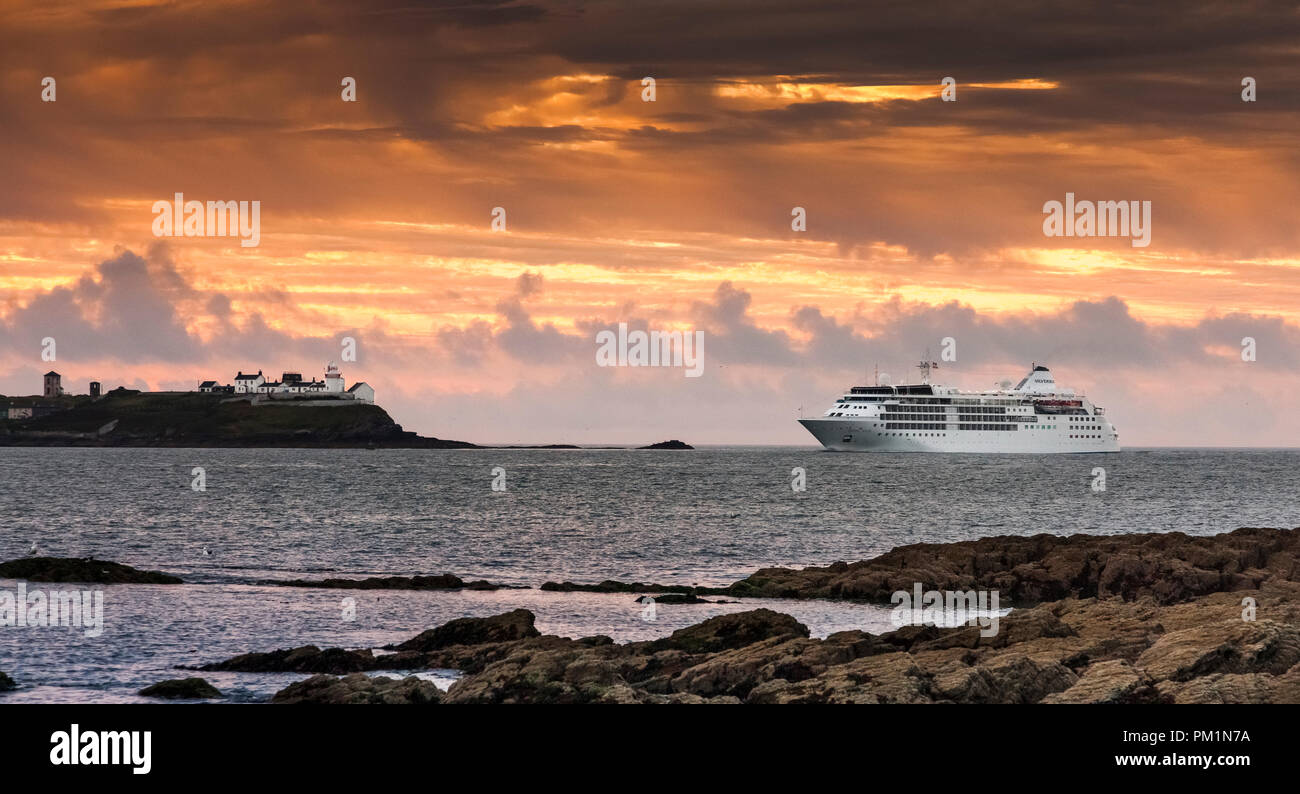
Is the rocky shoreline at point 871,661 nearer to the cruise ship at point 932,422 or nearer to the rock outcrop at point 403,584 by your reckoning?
the rock outcrop at point 403,584

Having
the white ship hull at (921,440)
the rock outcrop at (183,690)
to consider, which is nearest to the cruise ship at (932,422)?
the white ship hull at (921,440)

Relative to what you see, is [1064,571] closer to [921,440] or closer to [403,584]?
[403,584]

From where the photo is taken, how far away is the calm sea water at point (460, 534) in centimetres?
3109

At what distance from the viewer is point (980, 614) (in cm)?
3541

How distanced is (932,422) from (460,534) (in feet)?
434

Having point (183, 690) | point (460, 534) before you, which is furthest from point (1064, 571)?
point (460, 534)

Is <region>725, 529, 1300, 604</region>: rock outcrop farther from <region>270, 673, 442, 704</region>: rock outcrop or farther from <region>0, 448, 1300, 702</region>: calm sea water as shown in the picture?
<region>270, 673, 442, 704</region>: rock outcrop

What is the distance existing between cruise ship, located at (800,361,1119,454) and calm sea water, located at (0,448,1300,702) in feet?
151

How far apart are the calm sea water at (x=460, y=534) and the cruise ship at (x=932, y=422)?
46005 millimetres

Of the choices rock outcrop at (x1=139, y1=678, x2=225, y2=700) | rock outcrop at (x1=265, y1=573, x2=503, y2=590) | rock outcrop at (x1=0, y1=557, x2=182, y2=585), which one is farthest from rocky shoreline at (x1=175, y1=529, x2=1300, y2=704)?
rock outcrop at (x1=0, y1=557, x2=182, y2=585)

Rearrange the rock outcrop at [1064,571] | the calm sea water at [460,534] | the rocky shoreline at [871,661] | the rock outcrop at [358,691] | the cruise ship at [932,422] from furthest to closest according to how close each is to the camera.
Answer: the cruise ship at [932,422] < the rock outcrop at [1064,571] < the calm sea water at [460,534] < the rock outcrop at [358,691] < the rocky shoreline at [871,661]

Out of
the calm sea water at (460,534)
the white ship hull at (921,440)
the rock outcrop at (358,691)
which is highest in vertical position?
the white ship hull at (921,440)
